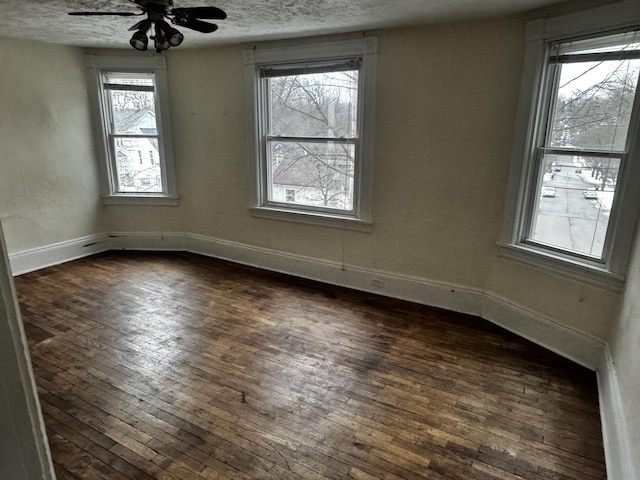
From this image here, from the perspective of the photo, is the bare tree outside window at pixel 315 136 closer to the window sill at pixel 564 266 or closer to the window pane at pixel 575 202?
the window sill at pixel 564 266

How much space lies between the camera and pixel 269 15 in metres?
3.12

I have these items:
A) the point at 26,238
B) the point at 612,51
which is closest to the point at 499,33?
the point at 612,51

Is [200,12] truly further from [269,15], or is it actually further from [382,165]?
[382,165]

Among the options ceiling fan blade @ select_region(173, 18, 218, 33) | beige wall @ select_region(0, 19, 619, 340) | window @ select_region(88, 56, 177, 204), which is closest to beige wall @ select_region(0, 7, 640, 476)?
beige wall @ select_region(0, 19, 619, 340)

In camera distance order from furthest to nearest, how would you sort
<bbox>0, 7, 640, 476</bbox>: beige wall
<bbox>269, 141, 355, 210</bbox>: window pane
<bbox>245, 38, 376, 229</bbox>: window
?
1. <bbox>269, 141, 355, 210</bbox>: window pane
2. <bbox>245, 38, 376, 229</bbox>: window
3. <bbox>0, 7, 640, 476</bbox>: beige wall

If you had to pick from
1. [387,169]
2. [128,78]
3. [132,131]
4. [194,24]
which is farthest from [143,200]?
[387,169]

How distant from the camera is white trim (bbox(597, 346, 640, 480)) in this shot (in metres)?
1.81

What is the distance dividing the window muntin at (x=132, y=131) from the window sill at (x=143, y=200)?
10 cm

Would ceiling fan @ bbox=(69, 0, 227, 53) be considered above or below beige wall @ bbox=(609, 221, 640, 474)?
above

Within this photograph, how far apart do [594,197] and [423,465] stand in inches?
80.2

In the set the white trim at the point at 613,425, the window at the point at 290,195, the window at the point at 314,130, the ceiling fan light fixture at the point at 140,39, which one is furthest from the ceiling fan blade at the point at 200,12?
the white trim at the point at 613,425

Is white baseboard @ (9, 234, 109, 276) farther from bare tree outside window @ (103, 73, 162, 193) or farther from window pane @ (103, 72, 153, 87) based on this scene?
window pane @ (103, 72, 153, 87)

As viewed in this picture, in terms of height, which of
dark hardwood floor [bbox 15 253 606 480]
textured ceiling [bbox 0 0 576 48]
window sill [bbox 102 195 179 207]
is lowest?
dark hardwood floor [bbox 15 253 606 480]

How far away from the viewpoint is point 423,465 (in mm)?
1996
